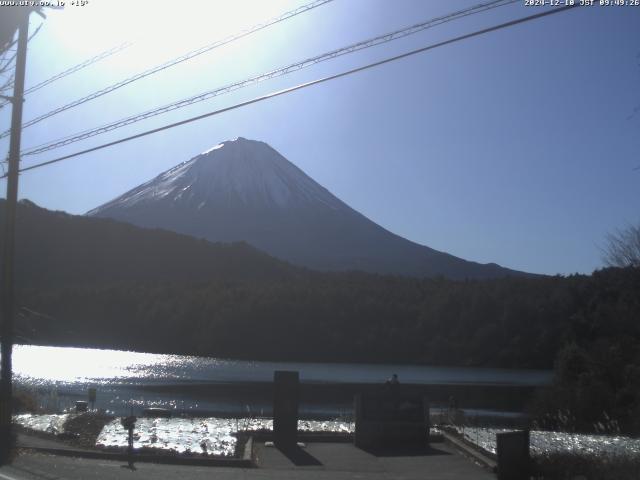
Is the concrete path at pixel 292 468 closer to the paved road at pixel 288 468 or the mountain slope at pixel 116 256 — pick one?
the paved road at pixel 288 468

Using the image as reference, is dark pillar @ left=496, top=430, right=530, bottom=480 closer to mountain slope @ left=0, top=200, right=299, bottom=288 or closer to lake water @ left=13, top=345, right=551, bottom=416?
lake water @ left=13, top=345, right=551, bottom=416

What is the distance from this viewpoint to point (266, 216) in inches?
6722

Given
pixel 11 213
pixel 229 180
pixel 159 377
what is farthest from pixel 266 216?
pixel 11 213

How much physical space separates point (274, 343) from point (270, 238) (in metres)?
76.9

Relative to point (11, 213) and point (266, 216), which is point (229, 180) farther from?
point (11, 213)

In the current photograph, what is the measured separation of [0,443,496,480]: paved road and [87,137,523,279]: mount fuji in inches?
5560

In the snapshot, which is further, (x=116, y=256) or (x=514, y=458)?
(x=116, y=256)

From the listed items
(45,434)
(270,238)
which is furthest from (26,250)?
(45,434)

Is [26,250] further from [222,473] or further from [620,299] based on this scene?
[222,473]

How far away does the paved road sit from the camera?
13219 millimetres

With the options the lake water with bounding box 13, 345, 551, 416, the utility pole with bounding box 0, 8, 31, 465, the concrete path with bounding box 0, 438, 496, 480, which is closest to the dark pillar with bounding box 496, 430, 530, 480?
the concrete path with bounding box 0, 438, 496, 480

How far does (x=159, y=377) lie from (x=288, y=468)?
42182 millimetres

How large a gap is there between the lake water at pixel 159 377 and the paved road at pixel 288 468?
45.5ft

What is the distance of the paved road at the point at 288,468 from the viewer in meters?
13.2
